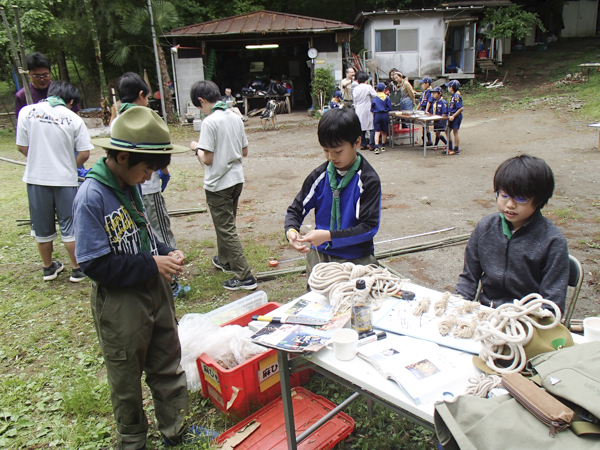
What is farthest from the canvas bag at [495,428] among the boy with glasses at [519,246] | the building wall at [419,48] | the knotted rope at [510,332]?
the building wall at [419,48]

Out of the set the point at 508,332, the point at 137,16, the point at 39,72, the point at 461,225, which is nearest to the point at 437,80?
the point at 137,16

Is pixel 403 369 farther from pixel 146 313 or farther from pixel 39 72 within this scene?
pixel 39 72

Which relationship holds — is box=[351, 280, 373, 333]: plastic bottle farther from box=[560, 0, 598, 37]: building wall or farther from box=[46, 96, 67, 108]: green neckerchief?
box=[560, 0, 598, 37]: building wall

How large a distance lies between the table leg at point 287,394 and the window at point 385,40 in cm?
2167

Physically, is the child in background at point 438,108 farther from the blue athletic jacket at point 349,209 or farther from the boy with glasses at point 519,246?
the boy with glasses at point 519,246

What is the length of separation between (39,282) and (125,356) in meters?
3.23

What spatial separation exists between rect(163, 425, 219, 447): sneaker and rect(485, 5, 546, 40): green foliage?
2415 centimetres

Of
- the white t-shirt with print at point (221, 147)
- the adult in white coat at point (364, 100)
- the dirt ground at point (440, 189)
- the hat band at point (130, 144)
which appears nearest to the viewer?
the hat band at point (130, 144)

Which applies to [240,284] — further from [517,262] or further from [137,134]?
[517,262]

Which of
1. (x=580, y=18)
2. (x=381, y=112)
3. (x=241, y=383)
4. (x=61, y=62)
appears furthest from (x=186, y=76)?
(x=580, y=18)

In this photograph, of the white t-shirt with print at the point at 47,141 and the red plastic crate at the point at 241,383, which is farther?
the white t-shirt with print at the point at 47,141

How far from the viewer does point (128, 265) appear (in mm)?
2059

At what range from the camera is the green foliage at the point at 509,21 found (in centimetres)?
2139

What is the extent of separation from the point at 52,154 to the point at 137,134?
9.17 ft
